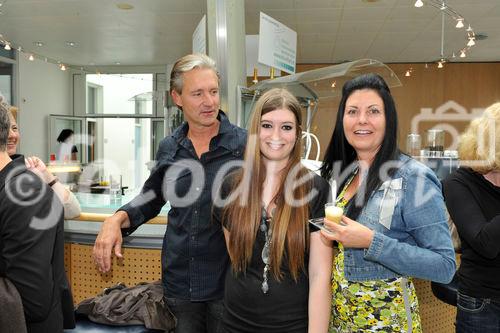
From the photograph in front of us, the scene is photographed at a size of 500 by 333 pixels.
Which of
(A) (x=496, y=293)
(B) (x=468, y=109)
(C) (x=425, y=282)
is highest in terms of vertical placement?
(B) (x=468, y=109)

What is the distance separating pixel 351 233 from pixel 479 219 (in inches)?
22.4

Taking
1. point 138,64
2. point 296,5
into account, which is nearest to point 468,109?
point 296,5

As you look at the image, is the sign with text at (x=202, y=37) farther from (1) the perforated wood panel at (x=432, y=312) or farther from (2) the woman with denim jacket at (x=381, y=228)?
(1) the perforated wood panel at (x=432, y=312)

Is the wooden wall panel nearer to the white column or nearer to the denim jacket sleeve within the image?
the white column

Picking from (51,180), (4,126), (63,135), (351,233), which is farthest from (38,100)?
(351,233)

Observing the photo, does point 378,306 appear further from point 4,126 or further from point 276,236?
point 4,126

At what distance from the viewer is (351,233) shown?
1.27 meters

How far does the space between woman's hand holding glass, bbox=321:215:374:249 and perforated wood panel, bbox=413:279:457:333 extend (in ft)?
4.59

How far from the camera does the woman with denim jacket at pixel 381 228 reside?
128 cm

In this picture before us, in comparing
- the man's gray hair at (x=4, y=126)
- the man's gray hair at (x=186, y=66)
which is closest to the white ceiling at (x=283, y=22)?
the man's gray hair at (x=186, y=66)

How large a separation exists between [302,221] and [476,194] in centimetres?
69

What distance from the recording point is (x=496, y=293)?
1.54 metres

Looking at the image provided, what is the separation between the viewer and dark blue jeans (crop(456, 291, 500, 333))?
1.54m

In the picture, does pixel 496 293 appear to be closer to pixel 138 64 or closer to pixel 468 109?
pixel 468 109
